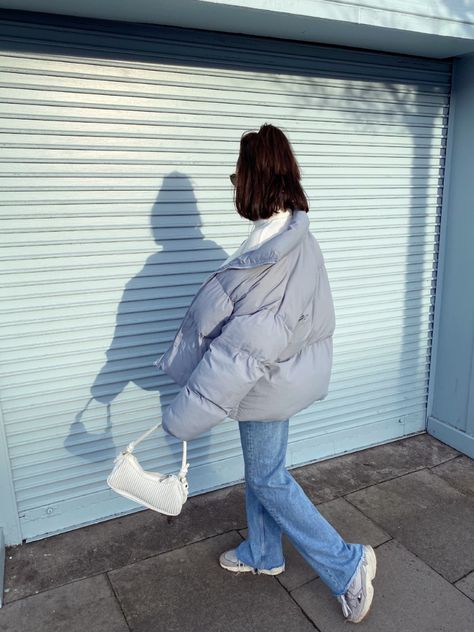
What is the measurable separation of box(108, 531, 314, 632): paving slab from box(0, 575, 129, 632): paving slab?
6 cm

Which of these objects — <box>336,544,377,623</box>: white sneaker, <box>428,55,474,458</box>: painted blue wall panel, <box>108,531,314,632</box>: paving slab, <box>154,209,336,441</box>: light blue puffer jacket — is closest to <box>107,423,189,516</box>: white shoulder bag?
<box>154,209,336,441</box>: light blue puffer jacket

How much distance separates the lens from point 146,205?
3027 millimetres

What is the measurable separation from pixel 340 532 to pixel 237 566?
27.3 inches

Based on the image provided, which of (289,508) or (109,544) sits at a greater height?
(289,508)

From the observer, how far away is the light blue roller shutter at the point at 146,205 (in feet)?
9.07

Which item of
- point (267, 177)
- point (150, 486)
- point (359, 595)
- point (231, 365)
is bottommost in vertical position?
point (359, 595)

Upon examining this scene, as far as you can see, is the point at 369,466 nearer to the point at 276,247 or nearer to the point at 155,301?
the point at 155,301

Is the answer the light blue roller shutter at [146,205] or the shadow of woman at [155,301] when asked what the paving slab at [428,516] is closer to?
the light blue roller shutter at [146,205]

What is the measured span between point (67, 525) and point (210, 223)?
6.60ft

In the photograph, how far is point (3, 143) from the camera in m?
2.67

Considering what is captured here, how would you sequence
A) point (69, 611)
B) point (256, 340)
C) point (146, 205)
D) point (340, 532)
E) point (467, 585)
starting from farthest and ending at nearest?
1. point (340, 532)
2. point (146, 205)
3. point (467, 585)
4. point (69, 611)
5. point (256, 340)

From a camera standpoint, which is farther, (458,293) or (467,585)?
(458,293)

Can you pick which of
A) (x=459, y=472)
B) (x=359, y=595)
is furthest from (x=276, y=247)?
(x=459, y=472)

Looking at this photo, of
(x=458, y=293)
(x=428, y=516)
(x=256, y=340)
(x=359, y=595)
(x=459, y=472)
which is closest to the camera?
(x=256, y=340)
